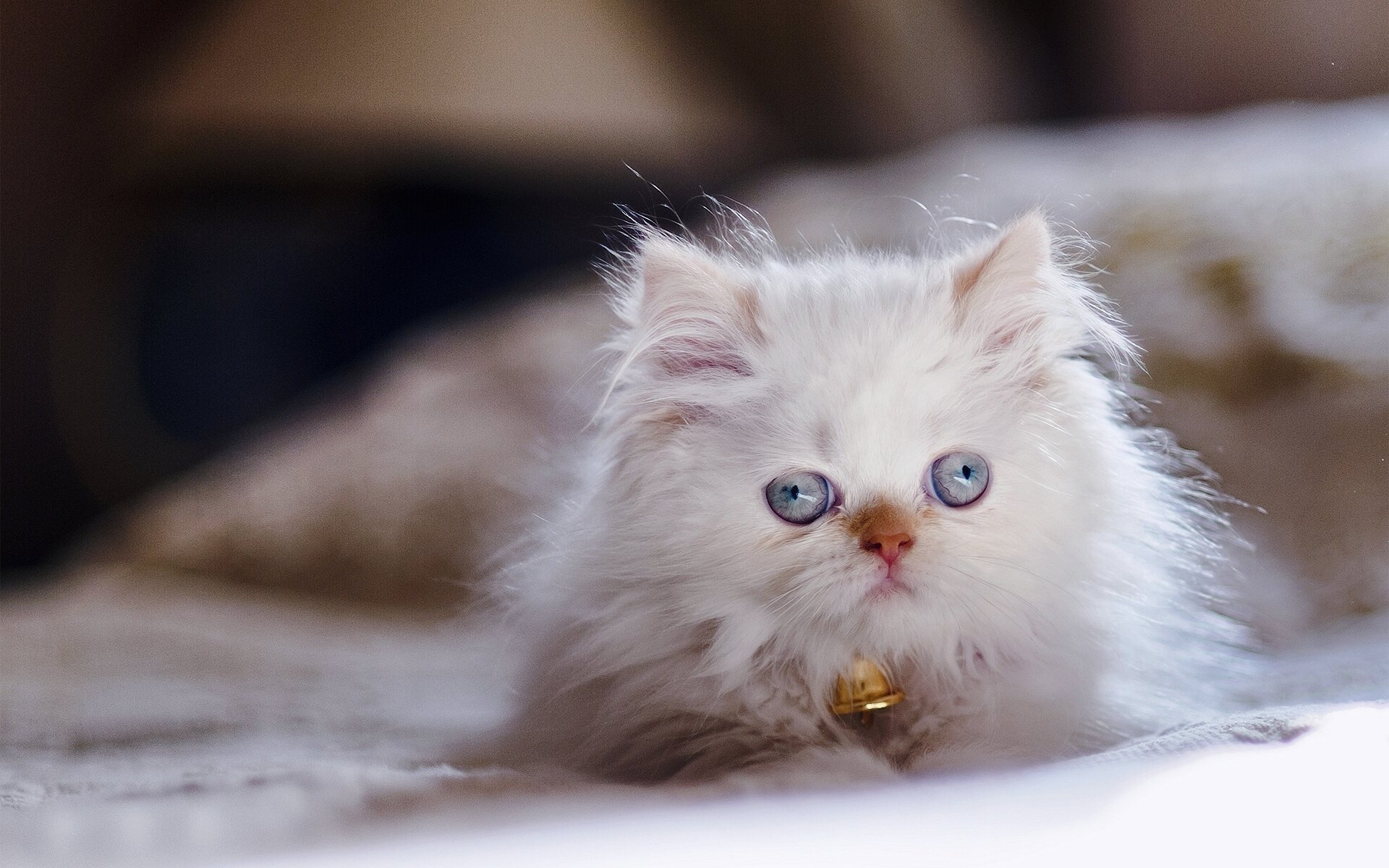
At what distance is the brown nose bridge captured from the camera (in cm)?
88

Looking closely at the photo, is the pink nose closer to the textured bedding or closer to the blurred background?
the textured bedding

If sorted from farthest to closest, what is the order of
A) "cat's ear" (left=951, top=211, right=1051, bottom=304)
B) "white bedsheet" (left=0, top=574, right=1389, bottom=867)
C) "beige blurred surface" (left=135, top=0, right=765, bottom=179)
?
"beige blurred surface" (left=135, top=0, right=765, bottom=179) → "cat's ear" (left=951, top=211, right=1051, bottom=304) → "white bedsheet" (left=0, top=574, right=1389, bottom=867)

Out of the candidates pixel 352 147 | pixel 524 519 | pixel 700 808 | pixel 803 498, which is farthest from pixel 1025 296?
pixel 352 147

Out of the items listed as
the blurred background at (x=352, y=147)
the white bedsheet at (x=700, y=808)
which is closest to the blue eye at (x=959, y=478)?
the white bedsheet at (x=700, y=808)

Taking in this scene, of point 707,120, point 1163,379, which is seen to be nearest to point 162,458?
point 707,120

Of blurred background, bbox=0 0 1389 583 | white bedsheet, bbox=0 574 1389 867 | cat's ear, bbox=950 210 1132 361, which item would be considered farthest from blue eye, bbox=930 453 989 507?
blurred background, bbox=0 0 1389 583

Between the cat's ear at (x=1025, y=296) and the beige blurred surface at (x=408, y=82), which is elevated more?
the beige blurred surface at (x=408, y=82)

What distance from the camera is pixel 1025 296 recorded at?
1.05 m

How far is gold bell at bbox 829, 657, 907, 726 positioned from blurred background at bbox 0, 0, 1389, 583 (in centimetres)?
210

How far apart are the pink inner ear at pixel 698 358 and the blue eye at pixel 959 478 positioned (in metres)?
0.21

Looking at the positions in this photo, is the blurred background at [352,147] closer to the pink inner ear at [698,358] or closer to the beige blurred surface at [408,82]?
the beige blurred surface at [408,82]

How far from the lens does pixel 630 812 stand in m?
0.66

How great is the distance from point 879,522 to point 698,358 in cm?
29

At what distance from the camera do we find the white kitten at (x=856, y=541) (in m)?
0.90
